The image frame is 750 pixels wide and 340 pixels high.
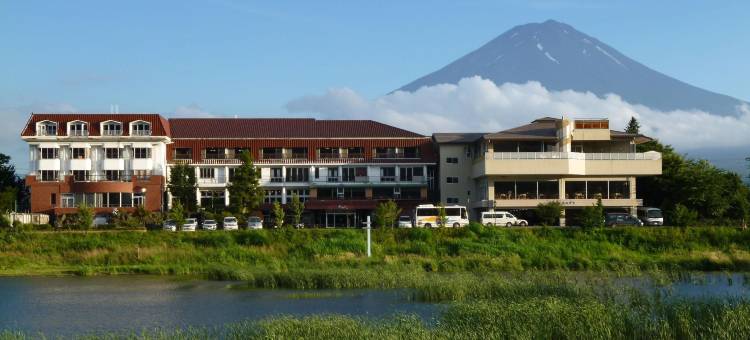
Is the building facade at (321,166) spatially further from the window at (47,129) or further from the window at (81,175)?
the window at (47,129)

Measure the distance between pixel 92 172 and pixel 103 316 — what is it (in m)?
42.6

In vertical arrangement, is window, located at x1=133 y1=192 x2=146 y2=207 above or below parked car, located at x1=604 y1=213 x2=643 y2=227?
above

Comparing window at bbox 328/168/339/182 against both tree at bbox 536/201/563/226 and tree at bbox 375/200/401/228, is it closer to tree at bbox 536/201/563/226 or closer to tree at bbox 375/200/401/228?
tree at bbox 375/200/401/228

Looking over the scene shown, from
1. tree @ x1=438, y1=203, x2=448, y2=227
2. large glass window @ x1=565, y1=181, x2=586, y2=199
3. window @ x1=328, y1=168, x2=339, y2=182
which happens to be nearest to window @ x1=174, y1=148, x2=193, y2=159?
window @ x1=328, y1=168, x2=339, y2=182

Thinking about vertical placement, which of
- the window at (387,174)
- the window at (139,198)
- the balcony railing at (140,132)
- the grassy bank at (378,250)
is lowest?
the grassy bank at (378,250)

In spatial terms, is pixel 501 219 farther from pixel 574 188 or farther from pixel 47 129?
pixel 47 129

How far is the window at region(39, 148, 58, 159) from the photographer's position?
66688mm

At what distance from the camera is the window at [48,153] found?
66.7 meters

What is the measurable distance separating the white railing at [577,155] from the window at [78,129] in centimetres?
3025

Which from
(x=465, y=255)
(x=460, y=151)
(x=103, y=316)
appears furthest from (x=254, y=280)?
(x=460, y=151)

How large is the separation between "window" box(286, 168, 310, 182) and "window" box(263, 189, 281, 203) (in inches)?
50.6

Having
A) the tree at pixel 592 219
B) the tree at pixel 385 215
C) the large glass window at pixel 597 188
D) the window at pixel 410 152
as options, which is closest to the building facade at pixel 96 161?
the window at pixel 410 152

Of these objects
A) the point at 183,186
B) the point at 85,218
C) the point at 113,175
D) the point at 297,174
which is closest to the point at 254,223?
the point at 183,186

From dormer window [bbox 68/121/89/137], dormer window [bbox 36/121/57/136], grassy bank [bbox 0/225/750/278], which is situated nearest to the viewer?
grassy bank [bbox 0/225/750/278]
